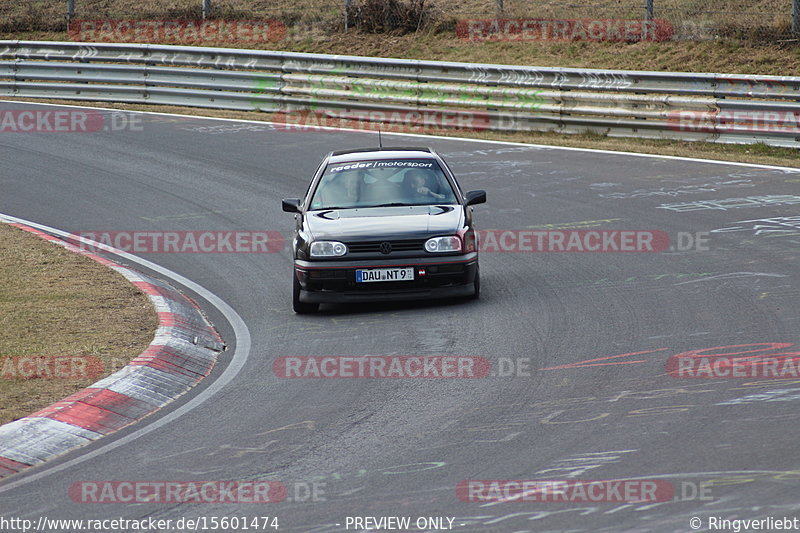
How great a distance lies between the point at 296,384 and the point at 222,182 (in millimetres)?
9814

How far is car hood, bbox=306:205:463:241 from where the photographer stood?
11.0 m

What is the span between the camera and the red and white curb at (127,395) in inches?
279

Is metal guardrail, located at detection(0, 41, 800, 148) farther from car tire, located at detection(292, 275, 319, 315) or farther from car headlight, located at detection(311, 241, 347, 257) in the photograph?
car tire, located at detection(292, 275, 319, 315)

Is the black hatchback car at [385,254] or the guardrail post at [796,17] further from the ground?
the guardrail post at [796,17]

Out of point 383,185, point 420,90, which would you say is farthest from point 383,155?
point 420,90

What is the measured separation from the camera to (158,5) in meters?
36.5

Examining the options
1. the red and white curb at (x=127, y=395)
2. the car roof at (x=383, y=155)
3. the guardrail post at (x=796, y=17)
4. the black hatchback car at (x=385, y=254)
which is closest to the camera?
the red and white curb at (x=127, y=395)

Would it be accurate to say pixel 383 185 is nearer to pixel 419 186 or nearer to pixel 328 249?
pixel 419 186

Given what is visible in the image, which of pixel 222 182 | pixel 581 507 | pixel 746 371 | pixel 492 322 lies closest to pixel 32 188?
pixel 222 182

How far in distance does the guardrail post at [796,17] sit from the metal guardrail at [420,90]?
4.16 meters

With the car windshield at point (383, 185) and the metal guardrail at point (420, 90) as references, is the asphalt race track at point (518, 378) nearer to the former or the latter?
the car windshield at point (383, 185)

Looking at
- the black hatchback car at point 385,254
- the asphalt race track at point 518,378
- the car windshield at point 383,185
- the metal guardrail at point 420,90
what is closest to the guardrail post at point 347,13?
the metal guardrail at point 420,90

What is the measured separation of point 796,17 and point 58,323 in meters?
18.2

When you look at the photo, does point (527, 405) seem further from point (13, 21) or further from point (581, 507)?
point (13, 21)
